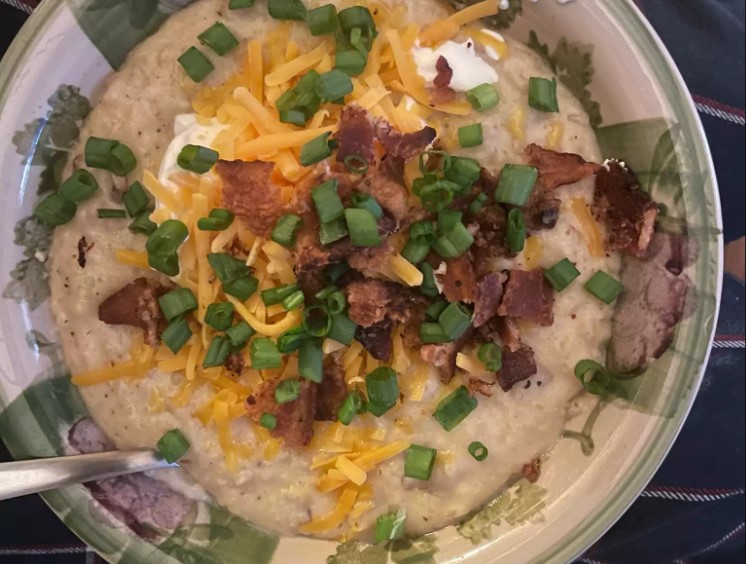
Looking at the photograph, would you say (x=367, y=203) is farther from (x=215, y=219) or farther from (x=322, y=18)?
(x=322, y=18)

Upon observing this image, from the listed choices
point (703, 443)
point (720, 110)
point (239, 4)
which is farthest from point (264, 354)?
point (720, 110)

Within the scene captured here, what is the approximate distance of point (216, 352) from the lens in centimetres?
175

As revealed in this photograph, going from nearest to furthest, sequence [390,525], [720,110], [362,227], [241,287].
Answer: [362,227] → [241,287] → [390,525] → [720,110]

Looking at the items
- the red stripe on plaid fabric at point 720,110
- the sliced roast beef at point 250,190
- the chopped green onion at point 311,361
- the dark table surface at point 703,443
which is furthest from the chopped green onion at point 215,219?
the red stripe on plaid fabric at point 720,110

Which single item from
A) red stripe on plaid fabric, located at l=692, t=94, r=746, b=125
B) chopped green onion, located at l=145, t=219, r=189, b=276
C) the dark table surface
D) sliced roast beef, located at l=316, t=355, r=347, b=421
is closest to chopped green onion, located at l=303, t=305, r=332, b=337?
sliced roast beef, located at l=316, t=355, r=347, b=421

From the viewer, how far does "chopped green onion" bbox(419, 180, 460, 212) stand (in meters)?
1.61

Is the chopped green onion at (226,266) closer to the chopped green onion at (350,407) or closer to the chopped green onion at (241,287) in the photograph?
the chopped green onion at (241,287)

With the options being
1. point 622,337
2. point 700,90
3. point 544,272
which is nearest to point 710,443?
point 622,337

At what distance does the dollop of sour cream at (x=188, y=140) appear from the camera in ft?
5.63

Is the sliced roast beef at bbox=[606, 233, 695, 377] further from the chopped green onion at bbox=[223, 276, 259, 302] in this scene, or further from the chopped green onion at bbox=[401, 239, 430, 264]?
the chopped green onion at bbox=[223, 276, 259, 302]

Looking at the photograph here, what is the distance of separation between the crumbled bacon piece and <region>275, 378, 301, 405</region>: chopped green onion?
0.44 meters

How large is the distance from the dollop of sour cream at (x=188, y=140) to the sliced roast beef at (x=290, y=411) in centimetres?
57

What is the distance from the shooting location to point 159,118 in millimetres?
1789

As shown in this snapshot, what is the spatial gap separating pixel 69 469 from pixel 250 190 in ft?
2.80
